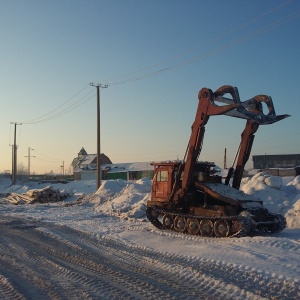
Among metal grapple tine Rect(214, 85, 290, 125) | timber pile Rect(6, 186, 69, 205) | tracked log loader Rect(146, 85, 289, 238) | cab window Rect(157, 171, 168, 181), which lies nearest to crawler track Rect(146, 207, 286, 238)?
tracked log loader Rect(146, 85, 289, 238)

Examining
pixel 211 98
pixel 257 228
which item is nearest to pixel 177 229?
pixel 257 228

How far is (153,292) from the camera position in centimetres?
702

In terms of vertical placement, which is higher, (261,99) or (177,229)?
(261,99)

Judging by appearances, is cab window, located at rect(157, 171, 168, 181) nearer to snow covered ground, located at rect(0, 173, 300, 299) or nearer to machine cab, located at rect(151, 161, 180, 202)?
machine cab, located at rect(151, 161, 180, 202)

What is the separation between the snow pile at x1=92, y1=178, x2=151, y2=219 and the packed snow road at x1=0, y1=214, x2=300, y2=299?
25.5ft

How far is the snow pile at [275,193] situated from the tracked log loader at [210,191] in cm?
255

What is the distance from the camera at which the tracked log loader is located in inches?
527

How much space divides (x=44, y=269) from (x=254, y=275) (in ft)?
14.6

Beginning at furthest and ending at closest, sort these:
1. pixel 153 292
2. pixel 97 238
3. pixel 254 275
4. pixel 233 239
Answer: pixel 97 238 < pixel 233 239 < pixel 254 275 < pixel 153 292

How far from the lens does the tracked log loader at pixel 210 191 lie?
13.4 meters

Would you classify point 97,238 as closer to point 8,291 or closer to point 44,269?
point 44,269

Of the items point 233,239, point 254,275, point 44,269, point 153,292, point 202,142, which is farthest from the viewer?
point 202,142

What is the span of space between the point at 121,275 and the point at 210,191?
257 inches

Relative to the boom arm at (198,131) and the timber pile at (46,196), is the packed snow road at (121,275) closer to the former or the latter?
the boom arm at (198,131)
